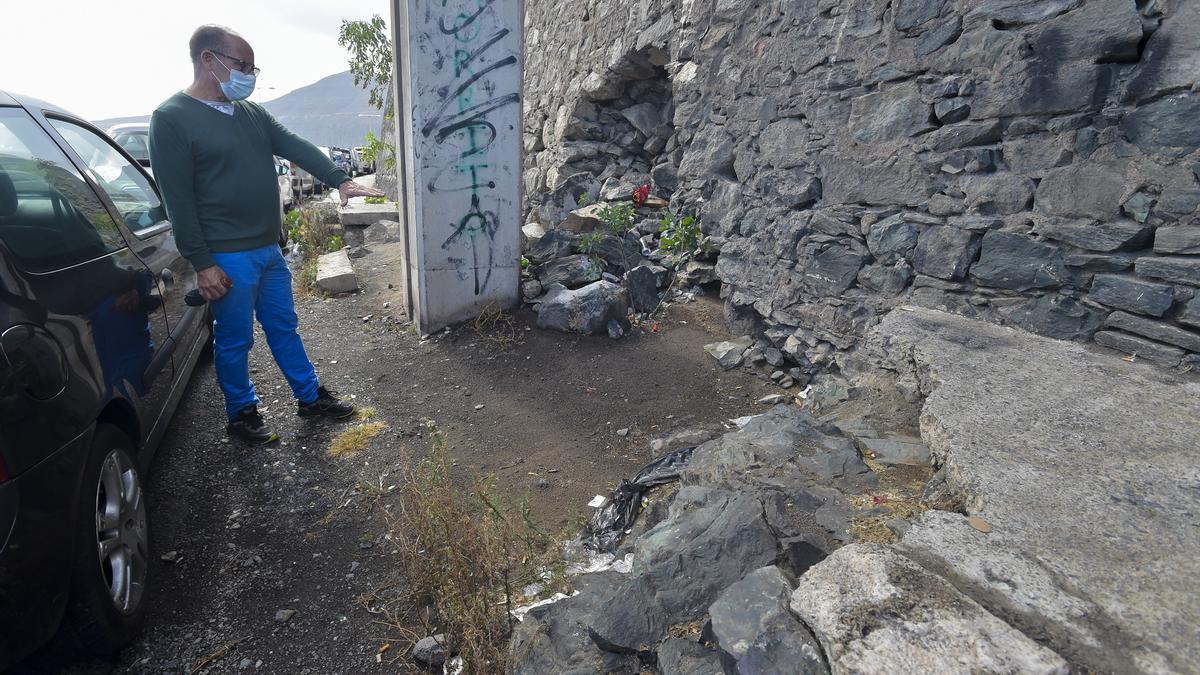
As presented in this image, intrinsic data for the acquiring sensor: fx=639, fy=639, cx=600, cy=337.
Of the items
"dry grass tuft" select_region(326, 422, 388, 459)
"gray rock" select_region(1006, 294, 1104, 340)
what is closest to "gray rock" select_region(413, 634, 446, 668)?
"dry grass tuft" select_region(326, 422, 388, 459)

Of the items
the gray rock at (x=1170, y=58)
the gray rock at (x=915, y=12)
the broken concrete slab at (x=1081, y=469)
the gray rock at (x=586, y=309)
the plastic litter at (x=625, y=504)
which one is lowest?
the plastic litter at (x=625, y=504)

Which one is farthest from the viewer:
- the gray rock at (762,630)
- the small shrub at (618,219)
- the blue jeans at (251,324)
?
the small shrub at (618,219)

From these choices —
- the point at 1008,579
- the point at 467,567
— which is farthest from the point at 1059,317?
the point at 467,567

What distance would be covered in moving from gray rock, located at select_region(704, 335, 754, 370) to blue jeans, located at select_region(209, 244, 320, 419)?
2.47 m

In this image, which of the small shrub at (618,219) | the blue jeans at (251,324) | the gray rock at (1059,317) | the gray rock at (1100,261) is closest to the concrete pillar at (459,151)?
the small shrub at (618,219)

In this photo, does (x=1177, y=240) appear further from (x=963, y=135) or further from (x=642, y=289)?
(x=642, y=289)

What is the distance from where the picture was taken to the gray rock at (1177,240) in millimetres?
2172

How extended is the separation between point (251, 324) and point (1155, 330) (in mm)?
3899

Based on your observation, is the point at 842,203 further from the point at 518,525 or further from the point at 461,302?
the point at 461,302

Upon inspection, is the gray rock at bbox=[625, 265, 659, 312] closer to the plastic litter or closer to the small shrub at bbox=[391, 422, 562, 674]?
the plastic litter

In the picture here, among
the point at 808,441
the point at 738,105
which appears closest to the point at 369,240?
the point at 738,105

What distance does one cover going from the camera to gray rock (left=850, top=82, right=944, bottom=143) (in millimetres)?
3037

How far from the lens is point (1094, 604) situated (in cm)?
128

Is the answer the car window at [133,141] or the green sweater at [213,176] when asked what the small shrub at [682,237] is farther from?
the car window at [133,141]
